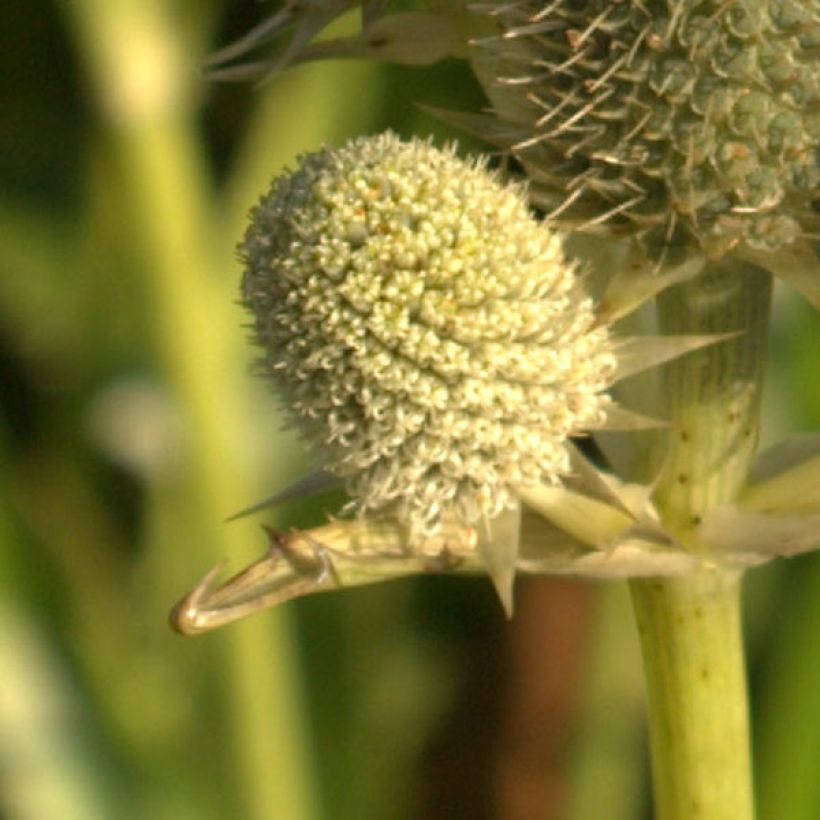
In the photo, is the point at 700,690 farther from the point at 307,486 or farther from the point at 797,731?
the point at 797,731

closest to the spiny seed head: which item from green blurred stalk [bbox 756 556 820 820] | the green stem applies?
the green stem

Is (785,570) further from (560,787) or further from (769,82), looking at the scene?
(769,82)

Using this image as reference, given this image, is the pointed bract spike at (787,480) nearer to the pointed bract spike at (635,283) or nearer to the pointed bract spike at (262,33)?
the pointed bract spike at (635,283)

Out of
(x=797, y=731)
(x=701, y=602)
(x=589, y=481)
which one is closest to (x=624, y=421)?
(x=589, y=481)

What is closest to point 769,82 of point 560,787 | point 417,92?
point 417,92

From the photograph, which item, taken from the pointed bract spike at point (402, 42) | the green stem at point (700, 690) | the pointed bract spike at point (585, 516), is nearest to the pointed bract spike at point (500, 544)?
the pointed bract spike at point (585, 516)

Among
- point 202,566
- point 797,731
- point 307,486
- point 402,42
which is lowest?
point 797,731
